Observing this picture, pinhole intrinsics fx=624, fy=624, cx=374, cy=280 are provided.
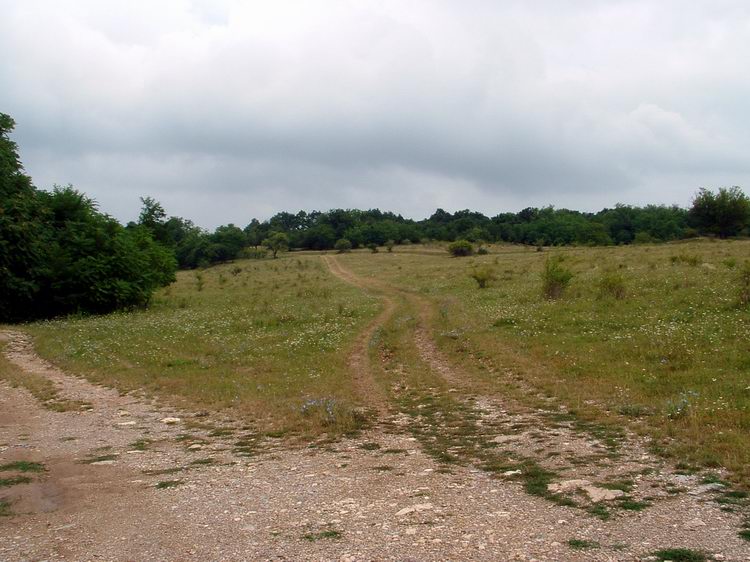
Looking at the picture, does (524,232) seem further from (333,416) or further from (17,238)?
(333,416)

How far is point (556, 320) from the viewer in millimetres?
Result: 20969

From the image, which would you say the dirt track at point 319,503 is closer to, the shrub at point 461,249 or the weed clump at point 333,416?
the weed clump at point 333,416

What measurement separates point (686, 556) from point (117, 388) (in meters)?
14.7

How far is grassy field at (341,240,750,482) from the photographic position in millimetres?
9664

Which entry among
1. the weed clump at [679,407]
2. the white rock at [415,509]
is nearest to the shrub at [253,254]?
the weed clump at [679,407]

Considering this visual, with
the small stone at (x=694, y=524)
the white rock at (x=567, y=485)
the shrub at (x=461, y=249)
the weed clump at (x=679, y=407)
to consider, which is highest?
the shrub at (x=461, y=249)

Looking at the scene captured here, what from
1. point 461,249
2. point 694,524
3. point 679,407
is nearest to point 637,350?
point 679,407

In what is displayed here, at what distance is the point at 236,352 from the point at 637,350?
40.5 ft

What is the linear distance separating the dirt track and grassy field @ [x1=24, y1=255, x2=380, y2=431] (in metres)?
2.20

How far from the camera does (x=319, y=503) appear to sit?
290 inches

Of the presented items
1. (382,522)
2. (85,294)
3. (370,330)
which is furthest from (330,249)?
(382,522)

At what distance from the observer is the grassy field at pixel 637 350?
9.66 metres

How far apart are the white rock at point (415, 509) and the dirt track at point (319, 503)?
0.02 m

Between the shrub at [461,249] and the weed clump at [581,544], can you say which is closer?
the weed clump at [581,544]
